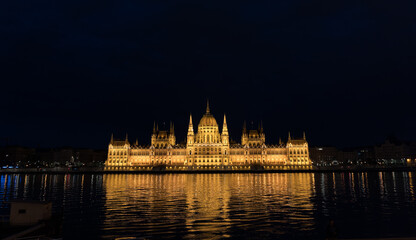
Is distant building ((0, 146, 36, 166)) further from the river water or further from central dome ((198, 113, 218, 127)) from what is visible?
the river water

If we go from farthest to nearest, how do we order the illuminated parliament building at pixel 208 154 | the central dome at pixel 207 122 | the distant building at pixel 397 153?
the central dome at pixel 207 122
the distant building at pixel 397 153
the illuminated parliament building at pixel 208 154

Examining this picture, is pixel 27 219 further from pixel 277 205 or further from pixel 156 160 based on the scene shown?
pixel 156 160

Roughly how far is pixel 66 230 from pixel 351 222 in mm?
22927

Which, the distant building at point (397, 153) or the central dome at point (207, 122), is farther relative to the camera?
the central dome at point (207, 122)

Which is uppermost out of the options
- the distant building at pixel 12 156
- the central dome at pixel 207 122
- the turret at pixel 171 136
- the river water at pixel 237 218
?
the central dome at pixel 207 122

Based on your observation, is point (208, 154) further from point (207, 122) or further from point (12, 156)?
point (12, 156)

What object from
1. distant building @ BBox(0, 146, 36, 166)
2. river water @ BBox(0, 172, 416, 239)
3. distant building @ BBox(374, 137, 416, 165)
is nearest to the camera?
river water @ BBox(0, 172, 416, 239)

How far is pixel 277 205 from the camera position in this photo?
3619cm

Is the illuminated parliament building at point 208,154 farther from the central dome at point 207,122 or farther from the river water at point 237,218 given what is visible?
the river water at point 237,218

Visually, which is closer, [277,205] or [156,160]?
[277,205]

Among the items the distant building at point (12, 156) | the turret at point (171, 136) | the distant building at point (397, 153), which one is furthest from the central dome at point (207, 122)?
the distant building at point (12, 156)

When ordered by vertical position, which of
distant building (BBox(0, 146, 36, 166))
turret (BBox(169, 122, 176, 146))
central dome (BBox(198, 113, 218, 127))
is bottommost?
distant building (BBox(0, 146, 36, 166))

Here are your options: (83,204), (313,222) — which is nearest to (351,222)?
(313,222)

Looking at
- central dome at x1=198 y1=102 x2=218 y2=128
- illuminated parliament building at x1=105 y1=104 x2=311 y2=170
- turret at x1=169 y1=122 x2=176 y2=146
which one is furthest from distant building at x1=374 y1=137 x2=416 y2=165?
turret at x1=169 y1=122 x2=176 y2=146
